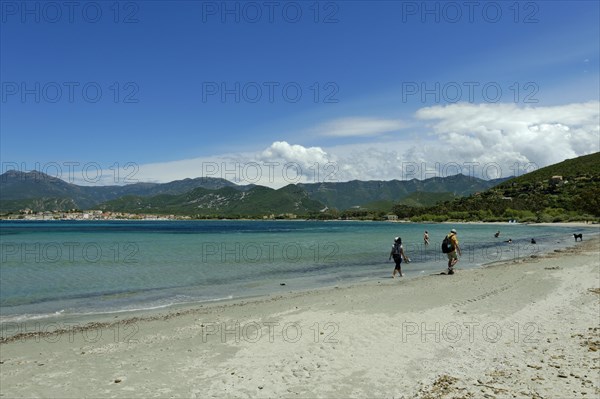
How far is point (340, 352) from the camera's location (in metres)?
9.97

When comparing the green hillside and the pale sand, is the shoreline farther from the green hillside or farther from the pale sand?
the green hillside

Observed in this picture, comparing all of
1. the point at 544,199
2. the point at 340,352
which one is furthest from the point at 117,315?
the point at 544,199

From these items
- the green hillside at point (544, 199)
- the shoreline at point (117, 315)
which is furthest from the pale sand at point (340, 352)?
the green hillside at point (544, 199)

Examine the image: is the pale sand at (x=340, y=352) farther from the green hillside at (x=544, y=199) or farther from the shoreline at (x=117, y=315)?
the green hillside at (x=544, y=199)

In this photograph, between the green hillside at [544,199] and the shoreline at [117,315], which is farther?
the green hillside at [544,199]

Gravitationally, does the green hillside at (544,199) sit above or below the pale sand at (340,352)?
above

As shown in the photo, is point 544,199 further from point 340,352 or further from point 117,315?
point 340,352

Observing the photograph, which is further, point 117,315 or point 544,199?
point 544,199

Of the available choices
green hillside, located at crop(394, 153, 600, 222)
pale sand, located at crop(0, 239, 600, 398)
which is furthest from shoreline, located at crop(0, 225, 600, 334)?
green hillside, located at crop(394, 153, 600, 222)

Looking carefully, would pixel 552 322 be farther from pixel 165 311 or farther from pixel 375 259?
pixel 375 259

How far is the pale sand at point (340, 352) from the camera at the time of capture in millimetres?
7941

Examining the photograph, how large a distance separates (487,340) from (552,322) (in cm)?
288

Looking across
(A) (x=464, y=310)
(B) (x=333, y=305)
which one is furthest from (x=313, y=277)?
(A) (x=464, y=310)

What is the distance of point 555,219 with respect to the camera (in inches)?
4619
